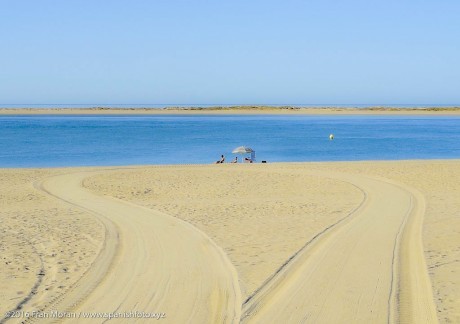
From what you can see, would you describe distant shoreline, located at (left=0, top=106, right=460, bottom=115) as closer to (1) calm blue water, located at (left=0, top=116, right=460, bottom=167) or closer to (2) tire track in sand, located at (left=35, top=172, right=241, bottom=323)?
(1) calm blue water, located at (left=0, top=116, right=460, bottom=167)

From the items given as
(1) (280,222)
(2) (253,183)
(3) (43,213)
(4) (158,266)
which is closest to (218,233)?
(1) (280,222)

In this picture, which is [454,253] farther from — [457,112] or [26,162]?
[457,112]

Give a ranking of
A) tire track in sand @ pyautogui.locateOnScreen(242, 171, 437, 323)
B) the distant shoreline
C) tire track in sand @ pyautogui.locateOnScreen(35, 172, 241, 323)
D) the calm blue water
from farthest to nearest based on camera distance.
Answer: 1. the distant shoreline
2. the calm blue water
3. tire track in sand @ pyautogui.locateOnScreen(35, 172, 241, 323)
4. tire track in sand @ pyautogui.locateOnScreen(242, 171, 437, 323)

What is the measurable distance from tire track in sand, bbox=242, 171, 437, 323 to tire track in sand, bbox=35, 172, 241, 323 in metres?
0.58

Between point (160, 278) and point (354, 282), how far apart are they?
294 centimetres

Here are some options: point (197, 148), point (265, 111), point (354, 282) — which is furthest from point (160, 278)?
point (265, 111)

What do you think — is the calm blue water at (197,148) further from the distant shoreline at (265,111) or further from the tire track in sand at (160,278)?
the distant shoreline at (265,111)

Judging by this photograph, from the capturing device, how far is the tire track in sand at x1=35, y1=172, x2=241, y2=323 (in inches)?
314

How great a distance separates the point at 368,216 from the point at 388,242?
10.9ft

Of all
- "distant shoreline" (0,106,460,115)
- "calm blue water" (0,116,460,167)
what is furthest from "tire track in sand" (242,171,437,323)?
"distant shoreline" (0,106,460,115)

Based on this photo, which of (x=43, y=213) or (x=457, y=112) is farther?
(x=457, y=112)

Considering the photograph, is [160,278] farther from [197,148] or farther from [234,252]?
[197,148]

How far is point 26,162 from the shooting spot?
38.4 meters

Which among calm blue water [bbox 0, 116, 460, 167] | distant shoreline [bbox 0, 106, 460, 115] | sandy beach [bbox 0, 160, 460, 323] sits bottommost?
distant shoreline [bbox 0, 106, 460, 115]
